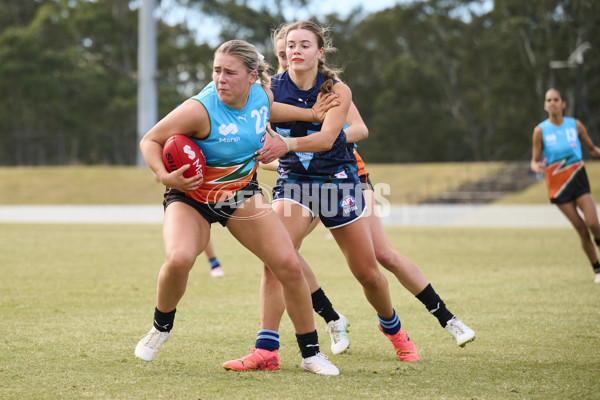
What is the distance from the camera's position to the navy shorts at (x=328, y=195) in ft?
18.0

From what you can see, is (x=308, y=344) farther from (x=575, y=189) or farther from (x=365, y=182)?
(x=575, y=189)

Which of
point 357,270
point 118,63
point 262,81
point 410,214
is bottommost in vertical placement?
point 410,214

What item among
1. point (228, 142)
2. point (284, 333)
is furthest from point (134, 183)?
point (228, 142)

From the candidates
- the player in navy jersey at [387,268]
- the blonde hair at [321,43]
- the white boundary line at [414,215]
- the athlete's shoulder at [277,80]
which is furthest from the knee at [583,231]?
the white boundary line at [414,215]

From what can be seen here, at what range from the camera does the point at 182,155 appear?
4.77m

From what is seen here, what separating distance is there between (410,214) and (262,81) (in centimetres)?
2152

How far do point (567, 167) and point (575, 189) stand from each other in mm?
317

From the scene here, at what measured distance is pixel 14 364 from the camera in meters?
5.40

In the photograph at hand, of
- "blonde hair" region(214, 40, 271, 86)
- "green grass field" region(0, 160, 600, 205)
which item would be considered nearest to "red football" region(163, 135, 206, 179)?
"blonde hair" region(214, 40, 271, 86)

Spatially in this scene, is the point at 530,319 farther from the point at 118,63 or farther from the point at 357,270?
the point at 118,63

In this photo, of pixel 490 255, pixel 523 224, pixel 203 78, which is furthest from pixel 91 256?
pixel 203 78

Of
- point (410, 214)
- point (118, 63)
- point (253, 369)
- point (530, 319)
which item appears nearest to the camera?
point (253, 369)

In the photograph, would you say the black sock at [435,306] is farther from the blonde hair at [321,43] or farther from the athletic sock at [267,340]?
the blonde hair at [321,43]

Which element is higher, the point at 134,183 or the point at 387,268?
the point at 387,268
